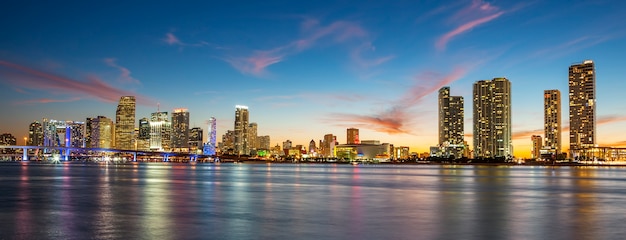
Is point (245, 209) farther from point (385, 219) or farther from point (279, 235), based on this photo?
point (279, 235)

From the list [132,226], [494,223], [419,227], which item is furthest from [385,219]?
[132,226]

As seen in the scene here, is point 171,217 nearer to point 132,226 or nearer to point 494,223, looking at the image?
point 132,226

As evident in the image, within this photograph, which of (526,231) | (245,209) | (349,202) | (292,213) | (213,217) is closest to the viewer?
(526,231)

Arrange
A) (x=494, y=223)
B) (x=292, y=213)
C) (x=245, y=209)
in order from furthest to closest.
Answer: (x=245, y=209) → (x=292, y=213) → (x=494, y=223)

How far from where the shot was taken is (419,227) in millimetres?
24109

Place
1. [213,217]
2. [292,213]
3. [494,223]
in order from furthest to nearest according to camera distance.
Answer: [292,213]
[213,217]
[494,223]

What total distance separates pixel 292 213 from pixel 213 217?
4.28 meters

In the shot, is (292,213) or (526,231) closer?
(526,231)

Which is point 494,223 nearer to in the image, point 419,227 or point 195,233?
point 419,227

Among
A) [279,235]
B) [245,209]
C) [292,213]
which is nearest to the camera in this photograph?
[279,235]

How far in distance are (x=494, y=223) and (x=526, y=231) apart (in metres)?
2.62

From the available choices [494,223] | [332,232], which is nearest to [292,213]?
[332,232]

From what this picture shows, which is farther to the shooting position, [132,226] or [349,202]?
[349,202]

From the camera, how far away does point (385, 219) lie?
26984mm
